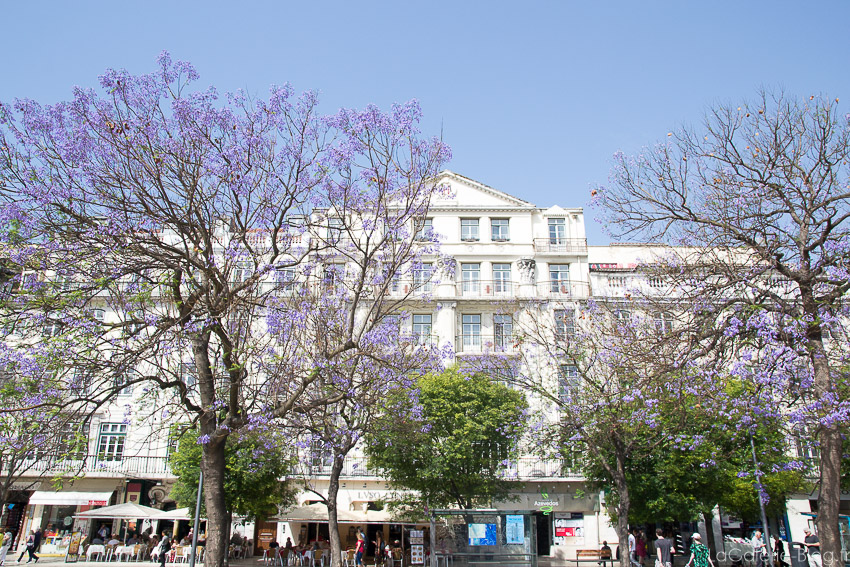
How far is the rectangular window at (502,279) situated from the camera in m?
34.4

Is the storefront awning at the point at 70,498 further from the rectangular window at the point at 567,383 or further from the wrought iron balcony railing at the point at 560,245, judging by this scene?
the wrought iron balcony railing at the point at 560,245

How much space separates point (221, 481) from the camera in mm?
11781

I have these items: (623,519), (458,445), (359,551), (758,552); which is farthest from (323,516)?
(758,552)

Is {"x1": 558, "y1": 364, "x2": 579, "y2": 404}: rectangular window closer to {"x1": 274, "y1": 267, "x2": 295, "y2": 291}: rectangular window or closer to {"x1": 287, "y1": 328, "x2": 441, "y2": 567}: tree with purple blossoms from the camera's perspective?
{"x1": 287, "y1": 328, "x2": 441, "y2": 567}: tree with purple blossoms

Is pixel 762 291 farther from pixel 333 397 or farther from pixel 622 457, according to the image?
pixel 622 457

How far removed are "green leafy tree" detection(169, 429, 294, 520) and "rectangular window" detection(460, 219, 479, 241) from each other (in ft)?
51.4

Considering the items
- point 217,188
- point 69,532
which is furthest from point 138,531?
point 217,188

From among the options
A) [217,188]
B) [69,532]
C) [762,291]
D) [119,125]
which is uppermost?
[119,125]

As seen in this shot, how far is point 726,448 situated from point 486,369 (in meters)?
9.85

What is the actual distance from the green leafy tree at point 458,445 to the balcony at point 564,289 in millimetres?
7910

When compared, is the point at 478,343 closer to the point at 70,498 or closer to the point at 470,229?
the point at 470,229

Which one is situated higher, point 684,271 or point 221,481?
point 684,271

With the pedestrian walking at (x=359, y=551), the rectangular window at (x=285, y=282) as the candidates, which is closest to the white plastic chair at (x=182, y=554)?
the pedestrian walking at (x=359, y=551)

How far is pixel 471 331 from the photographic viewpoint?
34.0 m
